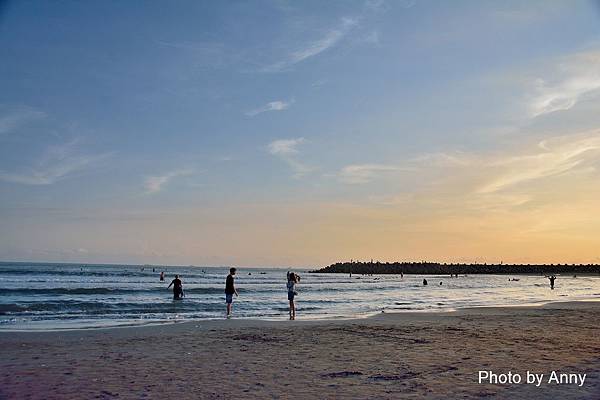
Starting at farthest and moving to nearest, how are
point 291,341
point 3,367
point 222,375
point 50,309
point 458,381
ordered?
1. point 50,309
2. point 291,341
3. point 3,367
4. point 222,375
5. point 458,381

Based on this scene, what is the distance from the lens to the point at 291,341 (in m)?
12.8

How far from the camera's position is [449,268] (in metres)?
138

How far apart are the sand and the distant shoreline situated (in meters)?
117

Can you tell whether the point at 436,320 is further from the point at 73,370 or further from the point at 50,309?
the point at 50,309

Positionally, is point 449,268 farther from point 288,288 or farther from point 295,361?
point 295,361

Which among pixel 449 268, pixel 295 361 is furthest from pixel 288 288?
pixel 449 268

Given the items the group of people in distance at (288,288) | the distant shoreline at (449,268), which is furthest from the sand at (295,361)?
the distant shoreline at (449,268)

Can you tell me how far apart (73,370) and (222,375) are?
9.17 ft

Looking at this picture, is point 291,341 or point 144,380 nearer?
point 144,380

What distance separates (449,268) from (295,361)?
5320 inches

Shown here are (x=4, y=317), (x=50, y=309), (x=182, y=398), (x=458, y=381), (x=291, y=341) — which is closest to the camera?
(x=182, y=398)

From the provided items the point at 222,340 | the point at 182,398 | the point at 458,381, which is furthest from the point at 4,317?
the point at 458,381

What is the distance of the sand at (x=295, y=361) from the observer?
24.6 ft

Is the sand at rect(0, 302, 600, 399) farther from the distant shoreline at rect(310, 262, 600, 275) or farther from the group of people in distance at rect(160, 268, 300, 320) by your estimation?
the distant shoreline at rect(310, 262, 600, 275)
